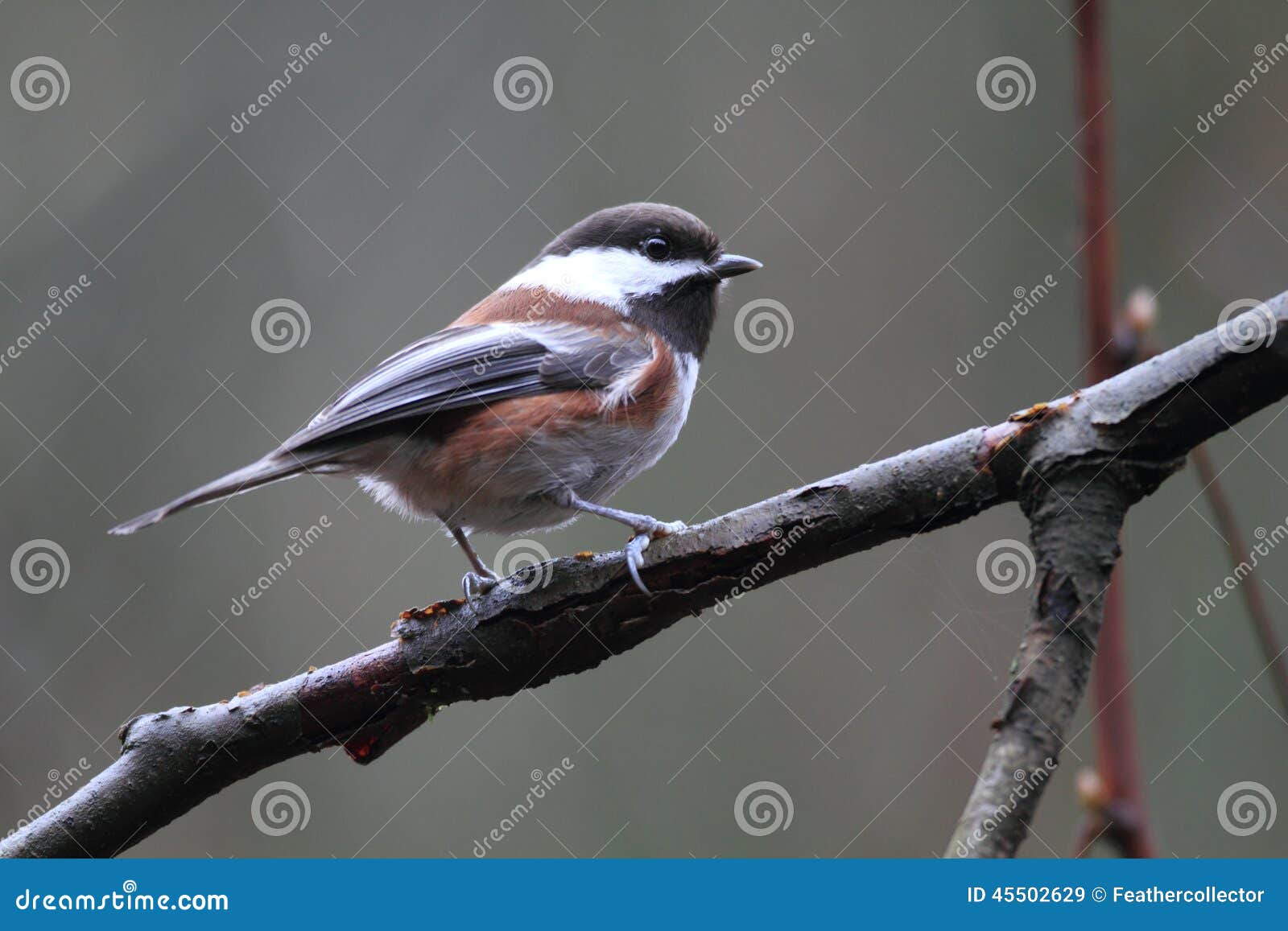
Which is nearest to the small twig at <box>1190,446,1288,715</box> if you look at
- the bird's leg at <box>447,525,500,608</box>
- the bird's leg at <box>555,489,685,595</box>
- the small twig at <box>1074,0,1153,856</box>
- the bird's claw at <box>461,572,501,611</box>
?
the small twig at <box>1074,0,1153,856</box>

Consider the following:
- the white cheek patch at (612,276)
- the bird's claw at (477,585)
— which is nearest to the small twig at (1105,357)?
the bird's claw at (477,585)

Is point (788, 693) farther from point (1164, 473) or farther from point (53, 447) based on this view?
point (53, 447)

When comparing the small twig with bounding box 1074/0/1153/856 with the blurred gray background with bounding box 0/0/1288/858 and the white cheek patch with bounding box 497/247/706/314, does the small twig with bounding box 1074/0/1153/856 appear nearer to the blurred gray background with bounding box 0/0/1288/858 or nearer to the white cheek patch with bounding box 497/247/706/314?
the white cheek patch with bounding box 497/247/706/314

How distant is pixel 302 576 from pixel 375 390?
2.29 m

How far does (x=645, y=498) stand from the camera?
15.3 feet

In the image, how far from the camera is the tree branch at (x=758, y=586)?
1364 millimetres

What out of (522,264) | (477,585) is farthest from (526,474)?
(522,264)

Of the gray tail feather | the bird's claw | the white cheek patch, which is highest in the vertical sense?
the white cheek patch

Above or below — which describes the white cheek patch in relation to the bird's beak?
below

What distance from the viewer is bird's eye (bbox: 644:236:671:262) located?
9.68 feet

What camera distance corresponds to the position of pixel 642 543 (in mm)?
1949

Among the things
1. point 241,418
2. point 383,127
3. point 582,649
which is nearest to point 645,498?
point 241,418

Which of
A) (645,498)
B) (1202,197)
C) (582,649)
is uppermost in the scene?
(1202,197)

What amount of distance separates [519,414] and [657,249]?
0.73 meters
